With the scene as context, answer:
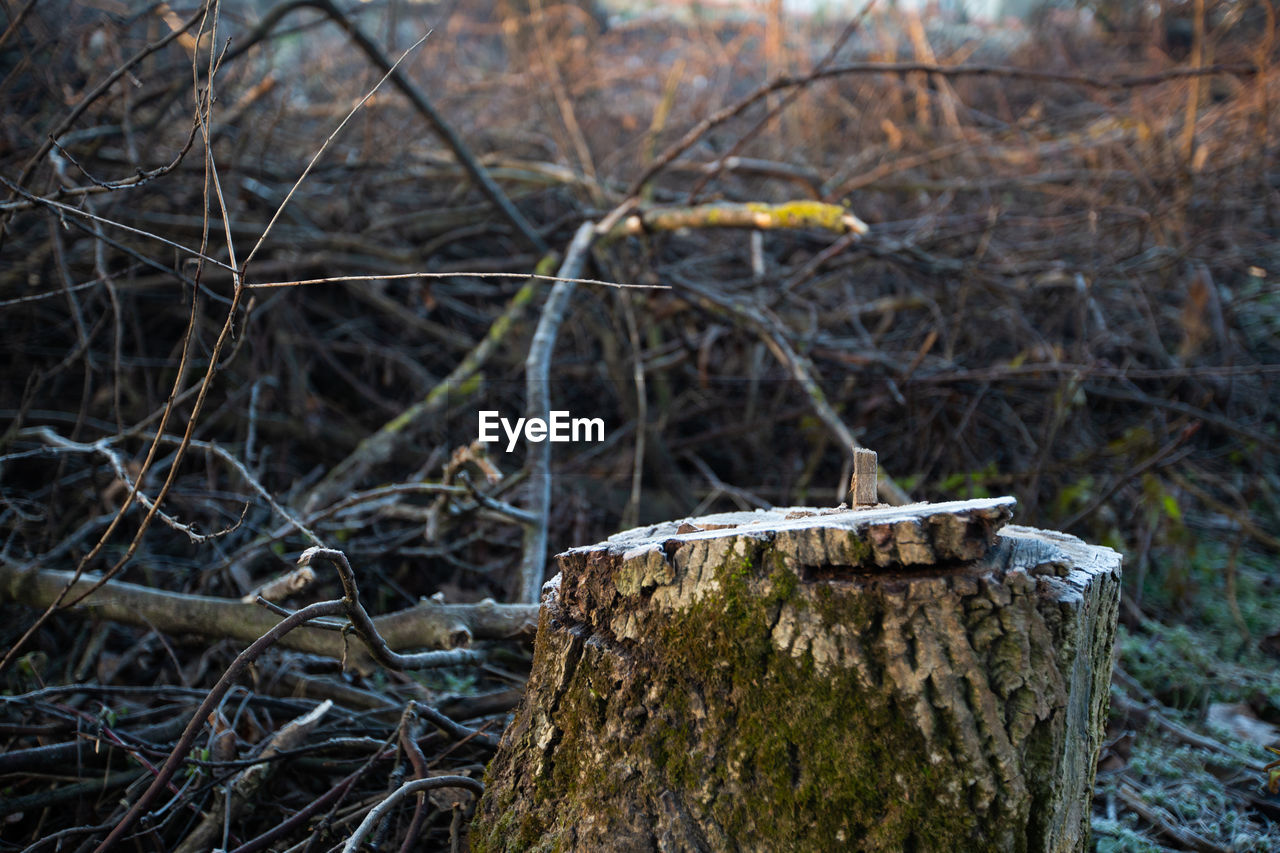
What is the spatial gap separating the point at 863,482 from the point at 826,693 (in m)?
0.43

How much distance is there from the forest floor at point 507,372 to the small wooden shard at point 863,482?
966 millimetres

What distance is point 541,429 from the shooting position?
2553 mm

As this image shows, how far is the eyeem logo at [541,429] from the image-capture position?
2.56 meters

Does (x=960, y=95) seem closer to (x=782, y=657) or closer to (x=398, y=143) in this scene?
(x=398, y=143)

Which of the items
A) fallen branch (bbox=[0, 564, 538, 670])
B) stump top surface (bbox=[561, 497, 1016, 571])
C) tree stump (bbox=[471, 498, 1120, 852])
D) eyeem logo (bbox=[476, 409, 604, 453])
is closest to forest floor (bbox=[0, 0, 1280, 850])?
fallen branch (bbox=[0, 564, 538, 670])

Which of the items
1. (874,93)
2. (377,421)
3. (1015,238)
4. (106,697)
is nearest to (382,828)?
(106,697)

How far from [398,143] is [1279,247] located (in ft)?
17.0

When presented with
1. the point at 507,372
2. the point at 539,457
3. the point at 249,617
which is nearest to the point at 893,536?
the point at 539,457

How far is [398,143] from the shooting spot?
451 centimetres

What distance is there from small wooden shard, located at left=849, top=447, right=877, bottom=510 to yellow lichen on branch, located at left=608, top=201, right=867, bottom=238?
4.09 ft

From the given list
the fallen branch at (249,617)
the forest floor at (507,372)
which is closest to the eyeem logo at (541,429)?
the forest floor at (507,372)

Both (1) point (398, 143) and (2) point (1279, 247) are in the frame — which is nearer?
(1) point (398, 143)

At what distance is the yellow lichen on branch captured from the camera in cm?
257

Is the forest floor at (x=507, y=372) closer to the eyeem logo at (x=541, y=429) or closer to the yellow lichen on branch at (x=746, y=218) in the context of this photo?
the yellow lichen on branch at (x=746, y=218)
